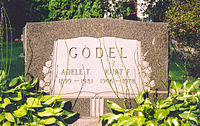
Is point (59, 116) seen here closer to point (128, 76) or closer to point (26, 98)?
point (26, 98)

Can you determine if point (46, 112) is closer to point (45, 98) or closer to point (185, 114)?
point (45, 98)

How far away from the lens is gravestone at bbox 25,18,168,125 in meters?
3.12

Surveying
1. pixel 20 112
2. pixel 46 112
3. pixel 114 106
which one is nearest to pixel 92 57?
pixel 114 106

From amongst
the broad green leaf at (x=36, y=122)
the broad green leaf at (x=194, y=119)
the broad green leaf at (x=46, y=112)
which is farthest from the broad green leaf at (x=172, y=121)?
the broad green leaf at (x=36, y=122)

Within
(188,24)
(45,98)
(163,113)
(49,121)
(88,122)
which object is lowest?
(88,122)

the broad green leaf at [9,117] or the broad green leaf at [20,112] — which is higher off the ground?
the broad green leaf at [20,112]

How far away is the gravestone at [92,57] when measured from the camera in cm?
312

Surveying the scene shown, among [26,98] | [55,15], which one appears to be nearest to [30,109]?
[26,98]

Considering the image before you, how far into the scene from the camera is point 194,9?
3768mm

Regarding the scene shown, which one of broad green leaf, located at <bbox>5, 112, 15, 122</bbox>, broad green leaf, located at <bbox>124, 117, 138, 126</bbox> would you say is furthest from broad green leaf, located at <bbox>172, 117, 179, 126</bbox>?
broad green leaf, located at <bbox>5, 112, 15, 122</bbox>

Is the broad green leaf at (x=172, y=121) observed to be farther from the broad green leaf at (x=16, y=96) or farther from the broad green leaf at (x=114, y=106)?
the broad green leaf at (x=16, y=96)

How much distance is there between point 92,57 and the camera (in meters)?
3.15

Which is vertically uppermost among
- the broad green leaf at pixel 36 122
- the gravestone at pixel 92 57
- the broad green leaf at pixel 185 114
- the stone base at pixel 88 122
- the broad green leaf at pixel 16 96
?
the gravestone at pixel 92 57

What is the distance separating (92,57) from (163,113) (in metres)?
1.18
